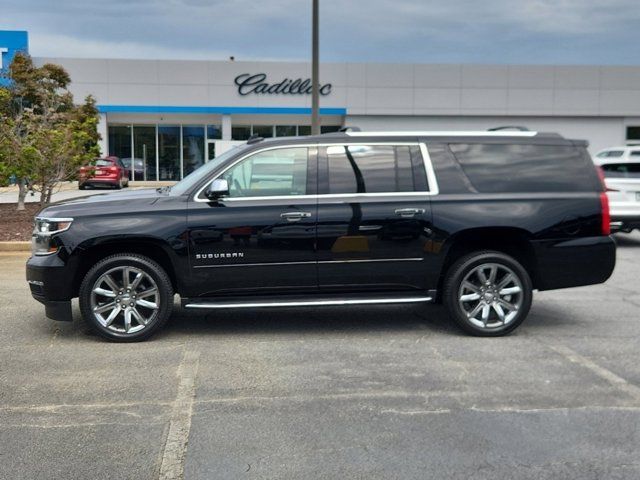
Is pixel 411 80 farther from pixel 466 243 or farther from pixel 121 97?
pixel 466 243

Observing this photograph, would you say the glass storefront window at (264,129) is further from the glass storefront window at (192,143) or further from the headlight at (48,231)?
the headlight at (48,231)

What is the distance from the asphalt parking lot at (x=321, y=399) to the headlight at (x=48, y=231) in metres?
0.85

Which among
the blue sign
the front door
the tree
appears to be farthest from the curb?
the blue sign

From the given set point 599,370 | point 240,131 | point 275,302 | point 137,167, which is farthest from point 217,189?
point 137,167

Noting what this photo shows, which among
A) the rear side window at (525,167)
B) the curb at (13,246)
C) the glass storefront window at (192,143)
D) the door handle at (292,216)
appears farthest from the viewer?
the glass storefront window at (192,143)

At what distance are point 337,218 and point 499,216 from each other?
1494 millimetres

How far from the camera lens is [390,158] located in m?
6.19

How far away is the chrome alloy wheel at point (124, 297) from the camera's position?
19.3 ft

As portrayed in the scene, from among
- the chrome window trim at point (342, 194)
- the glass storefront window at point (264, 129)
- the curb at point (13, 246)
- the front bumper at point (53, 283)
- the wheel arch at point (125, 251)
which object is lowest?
the curb at point (13, 246)

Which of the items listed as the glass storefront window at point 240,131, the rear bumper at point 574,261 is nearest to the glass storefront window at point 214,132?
the glass storefront window at point 240,131

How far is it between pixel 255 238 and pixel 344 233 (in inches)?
31.3

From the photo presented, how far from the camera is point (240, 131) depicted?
120 ft

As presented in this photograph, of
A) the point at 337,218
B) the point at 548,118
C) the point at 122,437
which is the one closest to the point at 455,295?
the point at 337,218

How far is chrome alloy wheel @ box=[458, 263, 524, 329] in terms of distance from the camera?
617 cm
